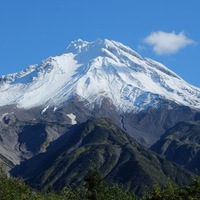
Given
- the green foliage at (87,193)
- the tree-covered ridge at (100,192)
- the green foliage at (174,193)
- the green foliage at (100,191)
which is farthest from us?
the green foliage at (100,191)

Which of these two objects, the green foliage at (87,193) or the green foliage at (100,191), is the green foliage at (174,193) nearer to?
the green foliage at (100,191)

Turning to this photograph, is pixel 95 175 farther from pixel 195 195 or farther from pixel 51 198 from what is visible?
pixel 195 195

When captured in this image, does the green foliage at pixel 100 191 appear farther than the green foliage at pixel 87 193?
Yes

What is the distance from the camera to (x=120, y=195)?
118 m

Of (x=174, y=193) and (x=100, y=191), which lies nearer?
(x=174, y=193)

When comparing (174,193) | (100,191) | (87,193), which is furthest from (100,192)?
(174,193)

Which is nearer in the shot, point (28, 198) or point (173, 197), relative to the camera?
point (173, 197)

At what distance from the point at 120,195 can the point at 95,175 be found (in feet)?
32.0

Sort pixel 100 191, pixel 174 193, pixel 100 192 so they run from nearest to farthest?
pixel 174 193 → pixel 100 192 → pixel 100 191

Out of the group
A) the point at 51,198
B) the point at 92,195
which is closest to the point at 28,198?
the point at 51,198

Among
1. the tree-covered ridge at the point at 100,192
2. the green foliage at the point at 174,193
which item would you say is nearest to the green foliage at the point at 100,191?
the tree-covered ridge at the point at 100,192

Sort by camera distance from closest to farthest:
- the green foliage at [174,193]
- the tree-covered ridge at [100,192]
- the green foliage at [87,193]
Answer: the green foliage at [174,193]
the tree-covered ridge at [100,192]
the green foliage at [87,193]

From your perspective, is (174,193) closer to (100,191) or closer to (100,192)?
(100,192)

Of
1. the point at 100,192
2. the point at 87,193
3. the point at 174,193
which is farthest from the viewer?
the point at 87,193
